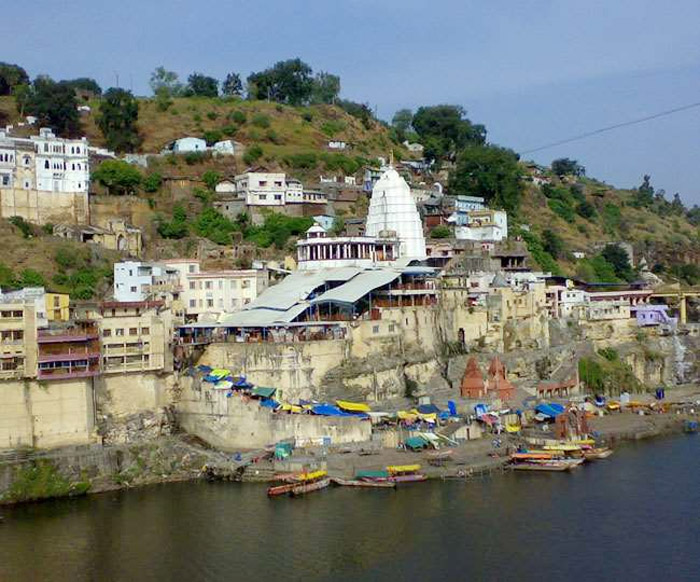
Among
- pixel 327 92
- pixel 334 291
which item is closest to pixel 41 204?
pixel 334 291

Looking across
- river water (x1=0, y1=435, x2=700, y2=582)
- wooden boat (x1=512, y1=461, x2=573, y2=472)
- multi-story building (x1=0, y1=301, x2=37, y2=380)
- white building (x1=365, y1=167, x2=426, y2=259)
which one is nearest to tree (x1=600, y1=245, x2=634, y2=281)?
white building (x1=365, y1=167, x2=426, y2=259)

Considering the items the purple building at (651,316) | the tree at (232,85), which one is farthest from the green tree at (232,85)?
the purple building at (651,316)

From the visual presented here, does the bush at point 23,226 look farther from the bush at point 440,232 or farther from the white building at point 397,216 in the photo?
the bush at point 440,232

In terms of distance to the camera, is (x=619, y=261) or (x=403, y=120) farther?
(x=403, y=120)

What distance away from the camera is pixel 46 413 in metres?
35.0

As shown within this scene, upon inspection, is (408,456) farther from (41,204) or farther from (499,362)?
(41,204)

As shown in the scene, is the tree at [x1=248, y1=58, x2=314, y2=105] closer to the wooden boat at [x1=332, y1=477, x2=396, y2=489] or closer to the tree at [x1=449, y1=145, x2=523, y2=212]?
the tree at [x1=449, y1=145, x2=523, y2=212]

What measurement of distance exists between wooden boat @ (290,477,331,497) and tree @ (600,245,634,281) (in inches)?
1642

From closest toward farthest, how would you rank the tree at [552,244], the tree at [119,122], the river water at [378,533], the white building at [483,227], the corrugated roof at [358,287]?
1. the river water at [378,533]
2. the corrugated roof at [358,287]
3. the white building at [483,227]
4. the tree at [119,122]
5. the tree at [552,244]

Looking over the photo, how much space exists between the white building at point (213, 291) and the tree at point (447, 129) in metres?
38.6

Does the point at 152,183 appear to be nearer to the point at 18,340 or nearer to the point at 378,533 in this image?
the point at 18,340

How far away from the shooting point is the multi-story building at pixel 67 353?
35.2 meters

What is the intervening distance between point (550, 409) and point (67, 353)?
62.3ft

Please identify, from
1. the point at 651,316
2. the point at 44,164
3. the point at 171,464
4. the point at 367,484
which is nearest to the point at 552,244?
the point at 651,316
